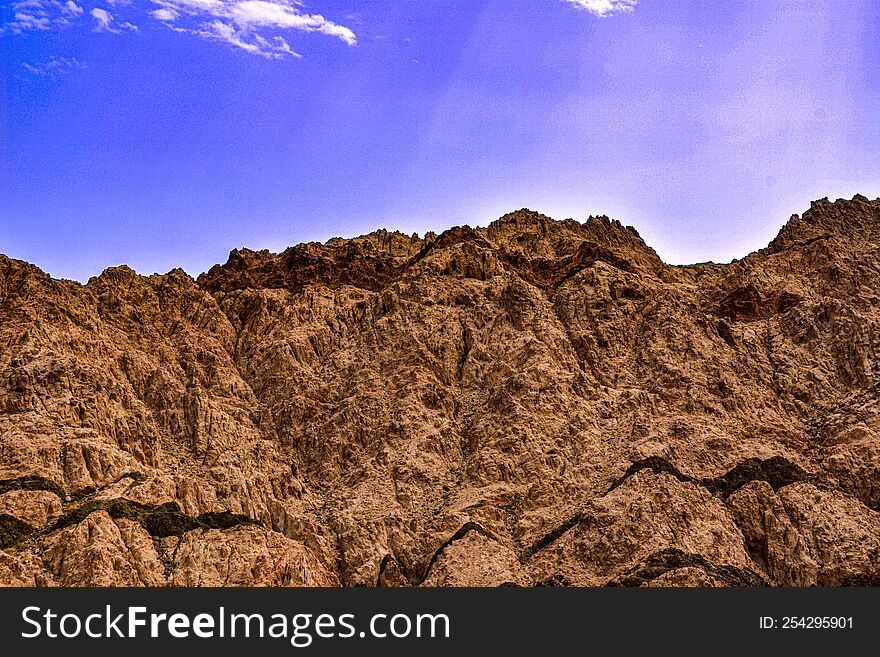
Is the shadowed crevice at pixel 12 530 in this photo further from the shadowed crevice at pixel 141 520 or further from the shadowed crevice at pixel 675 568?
the shadowed crevice at pixel 675 568

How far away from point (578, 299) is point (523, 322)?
6.35 m

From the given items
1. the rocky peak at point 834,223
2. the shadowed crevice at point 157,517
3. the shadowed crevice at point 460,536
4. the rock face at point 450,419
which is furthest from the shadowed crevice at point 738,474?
the rocky peak at point 834,223

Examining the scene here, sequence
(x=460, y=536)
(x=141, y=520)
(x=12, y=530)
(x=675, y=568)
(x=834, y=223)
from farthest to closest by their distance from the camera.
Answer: (x=834, y=223) → (x=460, y=536) → (x=141, y=520) → (x=675, y=568) → (x=12, y=530)

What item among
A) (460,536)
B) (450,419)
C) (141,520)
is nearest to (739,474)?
(460,536)

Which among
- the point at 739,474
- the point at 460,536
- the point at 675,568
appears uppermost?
the point at 739,474

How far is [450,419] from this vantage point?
291 ft

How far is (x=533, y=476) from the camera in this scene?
81000mm

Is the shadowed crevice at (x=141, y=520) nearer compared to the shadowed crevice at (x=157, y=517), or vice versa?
the shadowed crevice at (x=141, y=520)

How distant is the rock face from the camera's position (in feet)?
239

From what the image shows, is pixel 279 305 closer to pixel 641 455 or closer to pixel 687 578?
pixel 641 455

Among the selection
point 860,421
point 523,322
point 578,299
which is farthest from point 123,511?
point 860,421

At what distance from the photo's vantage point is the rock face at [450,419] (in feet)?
239

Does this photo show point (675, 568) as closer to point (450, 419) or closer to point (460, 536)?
point (460, 536)

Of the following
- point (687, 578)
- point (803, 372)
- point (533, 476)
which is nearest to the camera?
point (687, 578)
